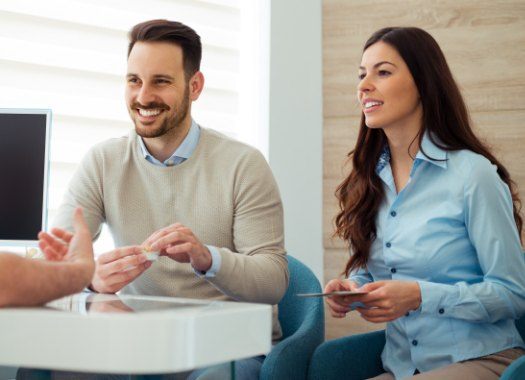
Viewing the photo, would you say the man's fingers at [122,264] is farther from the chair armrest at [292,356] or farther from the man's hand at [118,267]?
the chair armrest at [292,356]

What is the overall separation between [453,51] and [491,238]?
142 cm

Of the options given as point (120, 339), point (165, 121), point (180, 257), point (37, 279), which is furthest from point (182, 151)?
point (120, 339)

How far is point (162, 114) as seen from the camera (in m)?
2.37

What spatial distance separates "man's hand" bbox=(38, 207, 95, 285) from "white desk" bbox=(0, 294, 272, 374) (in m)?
0.11

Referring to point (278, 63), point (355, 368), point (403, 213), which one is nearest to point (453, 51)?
point (278, 63)

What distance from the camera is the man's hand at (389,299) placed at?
6.08 feet

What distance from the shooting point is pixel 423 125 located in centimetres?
217

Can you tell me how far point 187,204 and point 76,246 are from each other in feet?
3.47

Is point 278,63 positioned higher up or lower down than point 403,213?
higher up

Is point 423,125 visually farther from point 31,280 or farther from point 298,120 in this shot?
point 31,280

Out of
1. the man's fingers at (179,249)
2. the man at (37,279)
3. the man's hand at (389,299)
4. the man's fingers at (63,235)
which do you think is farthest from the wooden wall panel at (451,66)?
the man at (37,279)

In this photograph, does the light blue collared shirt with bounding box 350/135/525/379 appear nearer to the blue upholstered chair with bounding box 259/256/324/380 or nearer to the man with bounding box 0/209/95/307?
the blue upholstered chair with bounding box 259/256/324/380

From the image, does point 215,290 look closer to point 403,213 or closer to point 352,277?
point 352,277

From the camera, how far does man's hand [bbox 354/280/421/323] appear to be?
1.85 m
